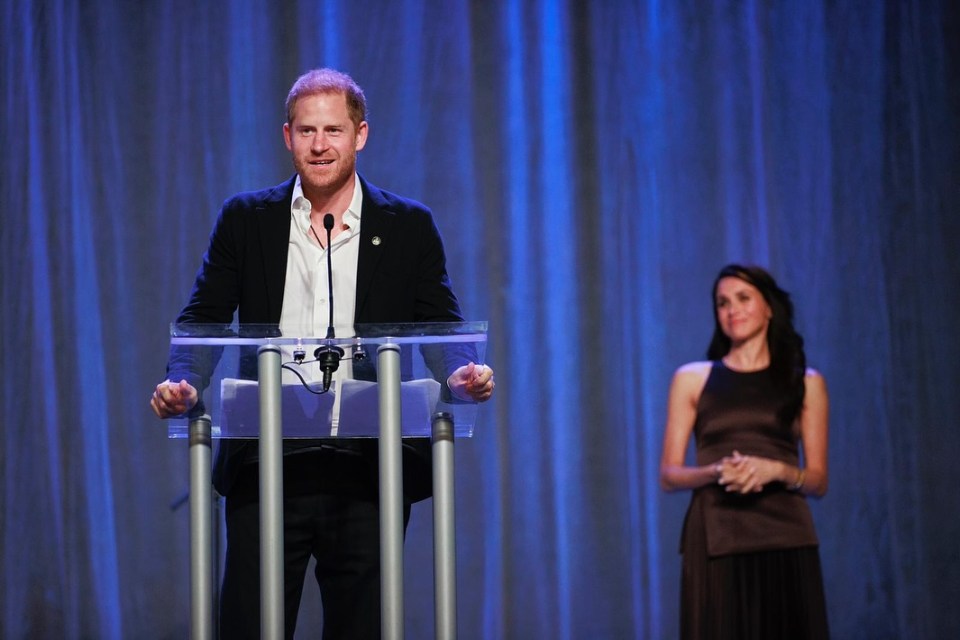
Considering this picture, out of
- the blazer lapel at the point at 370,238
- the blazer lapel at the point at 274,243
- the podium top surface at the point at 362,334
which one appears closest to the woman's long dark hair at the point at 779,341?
the blazer lapel at the point at 370,238

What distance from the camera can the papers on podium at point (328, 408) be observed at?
222 cm

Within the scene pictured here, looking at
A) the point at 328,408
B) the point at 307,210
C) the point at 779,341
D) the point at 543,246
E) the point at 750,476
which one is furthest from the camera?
the point at 543,246

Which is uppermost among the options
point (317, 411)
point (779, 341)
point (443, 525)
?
point (779, 341)

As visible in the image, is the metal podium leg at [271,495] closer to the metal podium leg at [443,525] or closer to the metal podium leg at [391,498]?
the metal podium leg at [391,498]

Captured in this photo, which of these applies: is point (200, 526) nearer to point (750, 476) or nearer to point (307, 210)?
point (307, 210)

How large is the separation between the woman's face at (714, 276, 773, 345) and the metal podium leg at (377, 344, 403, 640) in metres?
2.37

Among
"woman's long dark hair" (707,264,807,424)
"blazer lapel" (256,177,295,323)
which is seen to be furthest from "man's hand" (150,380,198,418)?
"woman's long dark hair" (707,264,807,424)

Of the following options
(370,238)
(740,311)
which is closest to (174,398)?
(370,238)

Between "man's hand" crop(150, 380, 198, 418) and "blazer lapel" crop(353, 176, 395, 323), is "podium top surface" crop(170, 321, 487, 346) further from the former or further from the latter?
"blazer lapel" crop(353, 176, 395, 323)

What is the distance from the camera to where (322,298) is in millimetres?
2561

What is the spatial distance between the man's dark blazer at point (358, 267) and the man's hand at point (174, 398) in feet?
1.20

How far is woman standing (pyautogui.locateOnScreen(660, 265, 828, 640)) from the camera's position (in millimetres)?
4059

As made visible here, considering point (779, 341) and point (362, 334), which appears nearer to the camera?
point (362, 334)

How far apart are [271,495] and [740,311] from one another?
8.50 feet
